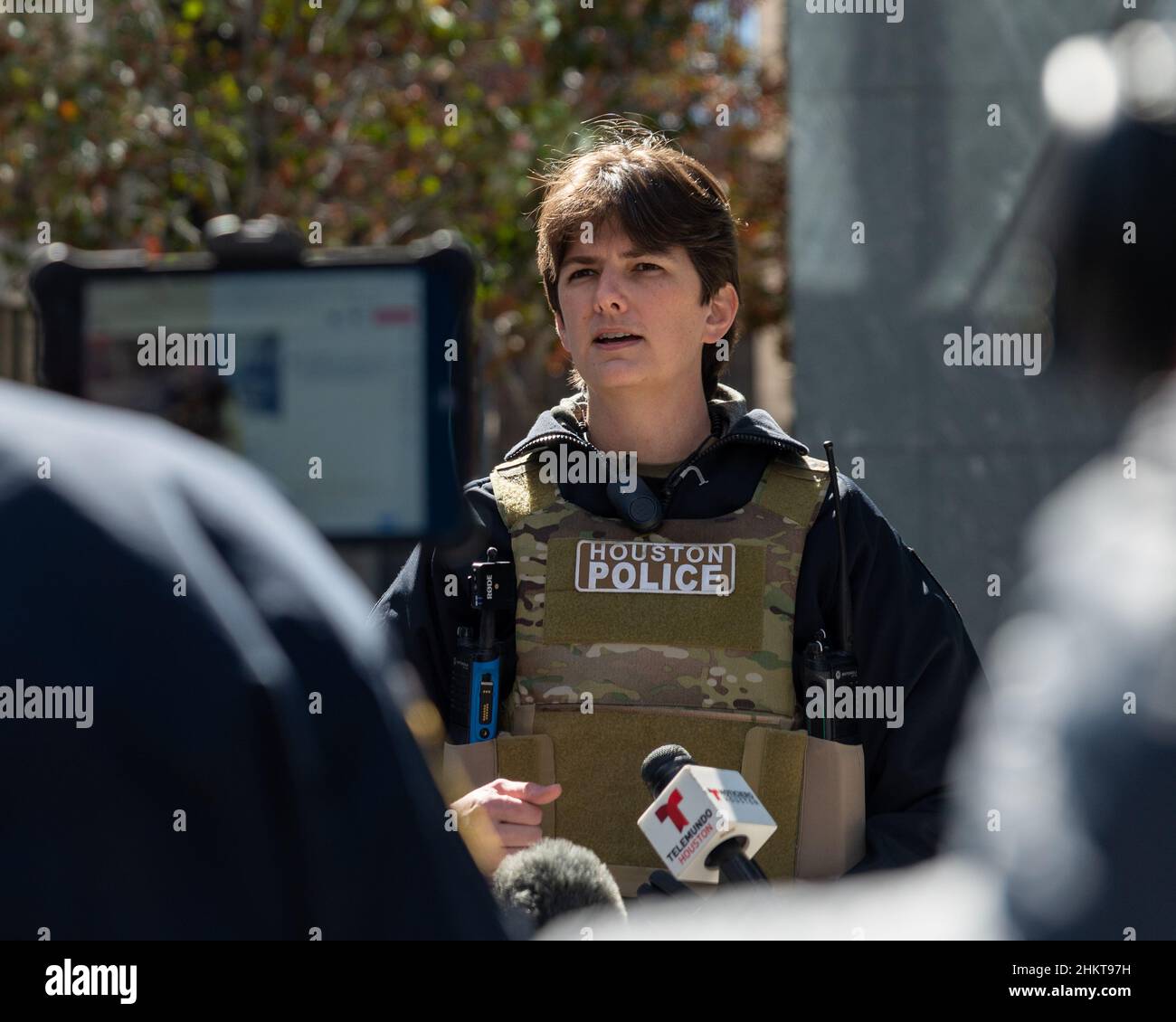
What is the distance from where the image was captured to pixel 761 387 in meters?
24.2

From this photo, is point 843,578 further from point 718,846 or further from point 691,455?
point 718,846

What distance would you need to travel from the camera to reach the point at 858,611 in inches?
106

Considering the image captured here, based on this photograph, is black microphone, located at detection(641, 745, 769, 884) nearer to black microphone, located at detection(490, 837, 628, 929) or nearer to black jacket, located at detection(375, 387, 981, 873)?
black microphone, located at detection(490, 837, 628, 929)

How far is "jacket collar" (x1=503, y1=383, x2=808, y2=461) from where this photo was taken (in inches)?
110

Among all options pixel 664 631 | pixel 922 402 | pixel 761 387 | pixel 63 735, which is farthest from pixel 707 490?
pixel 761 387

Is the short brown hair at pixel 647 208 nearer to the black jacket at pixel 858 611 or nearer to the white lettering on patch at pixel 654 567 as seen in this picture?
the black jacket at pixel 858 611

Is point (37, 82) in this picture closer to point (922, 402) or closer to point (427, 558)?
point (922, 402)

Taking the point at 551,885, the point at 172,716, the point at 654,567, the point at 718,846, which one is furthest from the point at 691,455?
the point at 172,716

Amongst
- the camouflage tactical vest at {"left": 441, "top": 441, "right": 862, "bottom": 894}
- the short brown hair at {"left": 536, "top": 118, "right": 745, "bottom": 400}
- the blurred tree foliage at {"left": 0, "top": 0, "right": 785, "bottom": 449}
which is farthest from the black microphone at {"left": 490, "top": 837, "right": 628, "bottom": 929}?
the blurred tree foliage at {"left": 0, "top": 0, "right": 785, "bottom": 449}

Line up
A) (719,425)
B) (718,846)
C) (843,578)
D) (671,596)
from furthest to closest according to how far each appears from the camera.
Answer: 1. (719,425)
2. (671,596)
3. (843,578)
4. (718,846)

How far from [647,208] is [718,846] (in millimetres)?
1189
